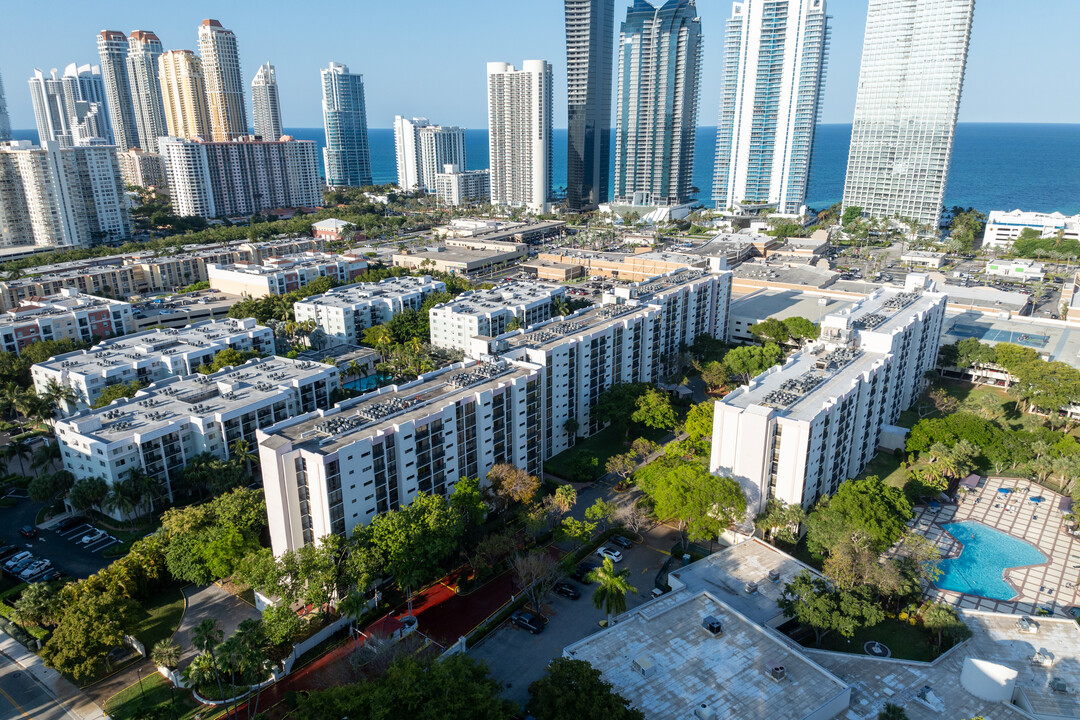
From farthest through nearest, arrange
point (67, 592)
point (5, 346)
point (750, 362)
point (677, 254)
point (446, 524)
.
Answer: point (677, 254) < point (5, 346) < point (750, 362) < point (446, 524) < point (67, 592)

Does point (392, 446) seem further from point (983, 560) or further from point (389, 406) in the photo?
point (983, 560)

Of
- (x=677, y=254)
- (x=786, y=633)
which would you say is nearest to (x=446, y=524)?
(x=786, y=633)

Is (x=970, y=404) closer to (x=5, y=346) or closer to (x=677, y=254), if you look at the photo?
(x=677, y=254)

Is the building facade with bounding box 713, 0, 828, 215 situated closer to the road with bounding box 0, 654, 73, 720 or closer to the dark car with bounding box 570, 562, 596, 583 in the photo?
the dark car with bounding box 570, 562, 596, 583

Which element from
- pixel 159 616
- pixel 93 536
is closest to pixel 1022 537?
pixel 159 616

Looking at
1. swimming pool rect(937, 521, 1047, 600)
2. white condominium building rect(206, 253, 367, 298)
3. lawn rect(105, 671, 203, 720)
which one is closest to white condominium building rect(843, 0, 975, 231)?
white condominium building rect(206, 253, 367, 298)

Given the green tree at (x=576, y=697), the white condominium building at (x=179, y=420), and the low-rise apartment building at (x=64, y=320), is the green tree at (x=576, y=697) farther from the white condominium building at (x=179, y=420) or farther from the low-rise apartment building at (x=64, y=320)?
the low-rise apartment building at (x=64, y=320)

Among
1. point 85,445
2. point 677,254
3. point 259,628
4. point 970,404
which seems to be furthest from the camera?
point 677,254

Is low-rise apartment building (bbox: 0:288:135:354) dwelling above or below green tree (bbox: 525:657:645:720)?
above
